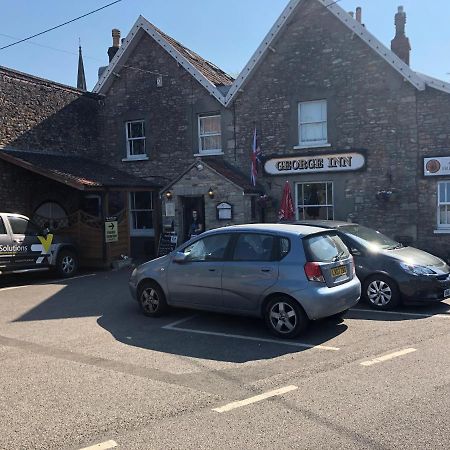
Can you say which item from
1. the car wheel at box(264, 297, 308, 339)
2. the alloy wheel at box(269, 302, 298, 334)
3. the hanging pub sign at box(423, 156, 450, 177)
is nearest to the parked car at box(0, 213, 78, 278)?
the car wheel at box(264, 297, 308, 339)

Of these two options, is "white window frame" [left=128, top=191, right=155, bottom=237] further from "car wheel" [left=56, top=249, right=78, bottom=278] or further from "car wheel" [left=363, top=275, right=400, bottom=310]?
"car wheel" [left=363, top=275, right=400, bottom=310]

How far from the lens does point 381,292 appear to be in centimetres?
948

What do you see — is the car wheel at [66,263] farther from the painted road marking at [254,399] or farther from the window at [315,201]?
the painted road marking at [254,399]

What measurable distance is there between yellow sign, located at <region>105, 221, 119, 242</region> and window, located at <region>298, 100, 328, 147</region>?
6.69 meters

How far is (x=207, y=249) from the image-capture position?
8.50 metres

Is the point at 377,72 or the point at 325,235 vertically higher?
the point at 377,72

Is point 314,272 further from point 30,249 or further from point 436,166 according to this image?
point 436,166

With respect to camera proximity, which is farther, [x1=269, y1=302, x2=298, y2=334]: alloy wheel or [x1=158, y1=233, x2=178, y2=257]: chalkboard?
[x1=158, y1=233, x2=178, y2=257]: chalkboard

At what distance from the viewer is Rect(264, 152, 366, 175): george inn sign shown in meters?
16.4

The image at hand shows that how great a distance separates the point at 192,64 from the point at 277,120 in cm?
423

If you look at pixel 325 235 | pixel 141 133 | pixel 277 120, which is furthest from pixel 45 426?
pixel 141 133

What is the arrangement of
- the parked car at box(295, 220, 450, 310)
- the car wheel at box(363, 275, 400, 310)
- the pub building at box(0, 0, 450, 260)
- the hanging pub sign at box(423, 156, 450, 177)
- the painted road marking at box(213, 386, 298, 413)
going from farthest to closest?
the pub building at box(0, 0, 450, 260)
the hanging pub sign at box(423, 156, 450, 177)
the car wheel at box(363, 275, 400, 310)
the parked car at box(295, 220, 450, 310)
the painted road marking at box(213, 386, 298, 413)

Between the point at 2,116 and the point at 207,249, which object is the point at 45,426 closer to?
the point at 207,249

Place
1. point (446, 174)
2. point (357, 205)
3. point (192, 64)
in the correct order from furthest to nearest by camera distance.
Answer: point (192, 64) < point (357, 205) < point (446, 174)
